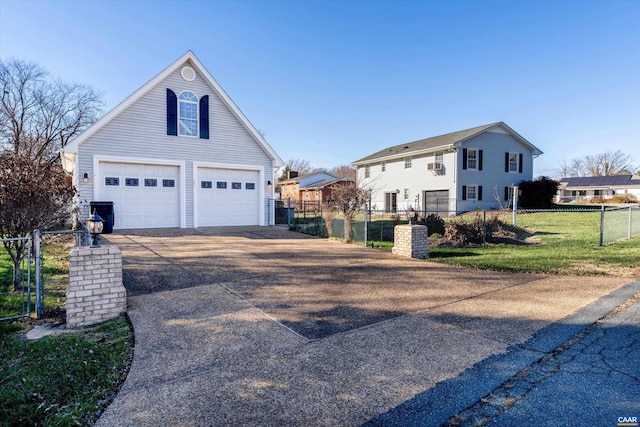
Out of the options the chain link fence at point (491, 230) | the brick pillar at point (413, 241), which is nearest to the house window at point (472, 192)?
the chain link fence at point (491, 230)

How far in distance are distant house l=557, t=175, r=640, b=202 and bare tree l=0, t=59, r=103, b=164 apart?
66.3 meters

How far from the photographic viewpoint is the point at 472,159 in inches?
1015

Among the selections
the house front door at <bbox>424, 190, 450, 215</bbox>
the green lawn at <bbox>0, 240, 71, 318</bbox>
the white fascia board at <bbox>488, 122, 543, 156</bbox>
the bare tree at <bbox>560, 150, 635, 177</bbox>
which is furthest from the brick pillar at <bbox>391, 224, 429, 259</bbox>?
the bare tree at <bbox>560, 150, 635, 177</bbox>

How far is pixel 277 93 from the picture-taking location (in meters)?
22.0

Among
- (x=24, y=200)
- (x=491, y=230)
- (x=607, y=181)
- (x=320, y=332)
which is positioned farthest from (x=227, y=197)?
(x=607, y=181)

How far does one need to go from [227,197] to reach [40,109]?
2486 cm

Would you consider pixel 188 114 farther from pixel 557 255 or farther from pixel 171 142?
pixel 557 255

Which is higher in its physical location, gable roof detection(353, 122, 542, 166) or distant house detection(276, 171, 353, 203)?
gable roof detection(353, 122, 542, 166)

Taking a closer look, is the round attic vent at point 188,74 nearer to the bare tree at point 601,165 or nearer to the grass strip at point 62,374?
the grass strip at point 62,374

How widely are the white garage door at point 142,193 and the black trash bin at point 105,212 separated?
494 millimetres

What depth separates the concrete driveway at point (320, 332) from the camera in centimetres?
278

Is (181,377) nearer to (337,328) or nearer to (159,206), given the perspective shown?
(337,328)

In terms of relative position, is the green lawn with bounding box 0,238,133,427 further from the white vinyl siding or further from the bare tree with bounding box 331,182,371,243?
the white vinyl siding

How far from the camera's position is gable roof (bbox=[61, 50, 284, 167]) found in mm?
12828
